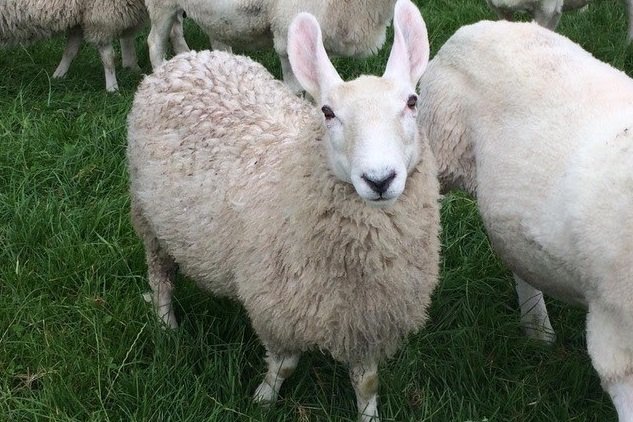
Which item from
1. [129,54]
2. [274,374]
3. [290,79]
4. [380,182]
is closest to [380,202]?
[380,182]

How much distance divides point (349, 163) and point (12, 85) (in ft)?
14.1

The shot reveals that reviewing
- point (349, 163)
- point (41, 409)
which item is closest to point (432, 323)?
point (349, 163)

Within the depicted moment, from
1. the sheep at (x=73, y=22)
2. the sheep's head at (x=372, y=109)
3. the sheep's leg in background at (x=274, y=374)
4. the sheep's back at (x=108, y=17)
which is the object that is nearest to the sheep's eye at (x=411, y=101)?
the sheep's head at (x=372, y=109)

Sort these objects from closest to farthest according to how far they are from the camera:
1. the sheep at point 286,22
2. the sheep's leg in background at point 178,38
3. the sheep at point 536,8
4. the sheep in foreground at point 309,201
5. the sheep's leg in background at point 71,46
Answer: the sheep in foreground at point 309,201, the sheep at point 286,22, the sheep at point 536,8, the sheep's leg in background at point 71,46, the sheep's leg in background at point 178,38

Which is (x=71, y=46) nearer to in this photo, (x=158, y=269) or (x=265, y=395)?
(x=158, y=269)

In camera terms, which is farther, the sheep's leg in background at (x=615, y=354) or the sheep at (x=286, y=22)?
the sheep at (x=286, y=22)

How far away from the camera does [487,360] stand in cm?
324

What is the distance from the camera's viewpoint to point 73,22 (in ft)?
20.3

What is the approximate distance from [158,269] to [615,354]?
1828mm

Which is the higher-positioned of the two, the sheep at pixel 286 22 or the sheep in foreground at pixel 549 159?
the sheep in foreground at pixel 549 159

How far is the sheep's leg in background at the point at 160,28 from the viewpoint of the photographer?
601 cm

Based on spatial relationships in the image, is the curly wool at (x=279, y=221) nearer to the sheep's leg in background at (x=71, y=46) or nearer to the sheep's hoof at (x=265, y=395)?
the sheep's hoof at (x=265, y=395)

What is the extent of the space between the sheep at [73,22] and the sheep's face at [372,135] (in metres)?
3.99

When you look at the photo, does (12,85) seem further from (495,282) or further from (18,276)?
(495,282)
